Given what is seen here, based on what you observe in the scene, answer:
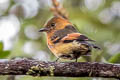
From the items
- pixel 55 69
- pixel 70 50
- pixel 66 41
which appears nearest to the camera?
pixel 55 69

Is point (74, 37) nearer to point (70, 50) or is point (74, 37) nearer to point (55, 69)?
point (70, 50)

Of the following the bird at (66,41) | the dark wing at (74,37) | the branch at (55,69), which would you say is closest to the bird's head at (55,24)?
the bird at (66,41)

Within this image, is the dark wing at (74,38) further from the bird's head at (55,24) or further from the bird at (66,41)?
the bird's head at (55,24)

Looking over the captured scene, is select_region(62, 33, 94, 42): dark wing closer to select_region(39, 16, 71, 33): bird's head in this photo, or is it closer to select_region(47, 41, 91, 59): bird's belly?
select_region(47, 41, 91, 59): bird's belly

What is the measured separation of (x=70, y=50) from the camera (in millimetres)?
3168

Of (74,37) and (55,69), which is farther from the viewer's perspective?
(74,37)

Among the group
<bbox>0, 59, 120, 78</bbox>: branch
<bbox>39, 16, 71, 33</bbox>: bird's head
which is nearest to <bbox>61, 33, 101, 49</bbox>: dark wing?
<bbox>0, 59, 120, 78</bbox>: branch

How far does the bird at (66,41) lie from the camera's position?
309 cm

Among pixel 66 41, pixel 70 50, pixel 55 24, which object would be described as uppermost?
pixel 55 24

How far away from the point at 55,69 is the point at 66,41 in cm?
A: 65

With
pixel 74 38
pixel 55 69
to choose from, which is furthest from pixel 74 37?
pixel 55 69

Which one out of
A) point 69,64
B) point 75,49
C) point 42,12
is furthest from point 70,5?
point 69,64

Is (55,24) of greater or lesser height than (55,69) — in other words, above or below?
above

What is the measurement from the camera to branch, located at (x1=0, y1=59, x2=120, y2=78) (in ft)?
8.63
